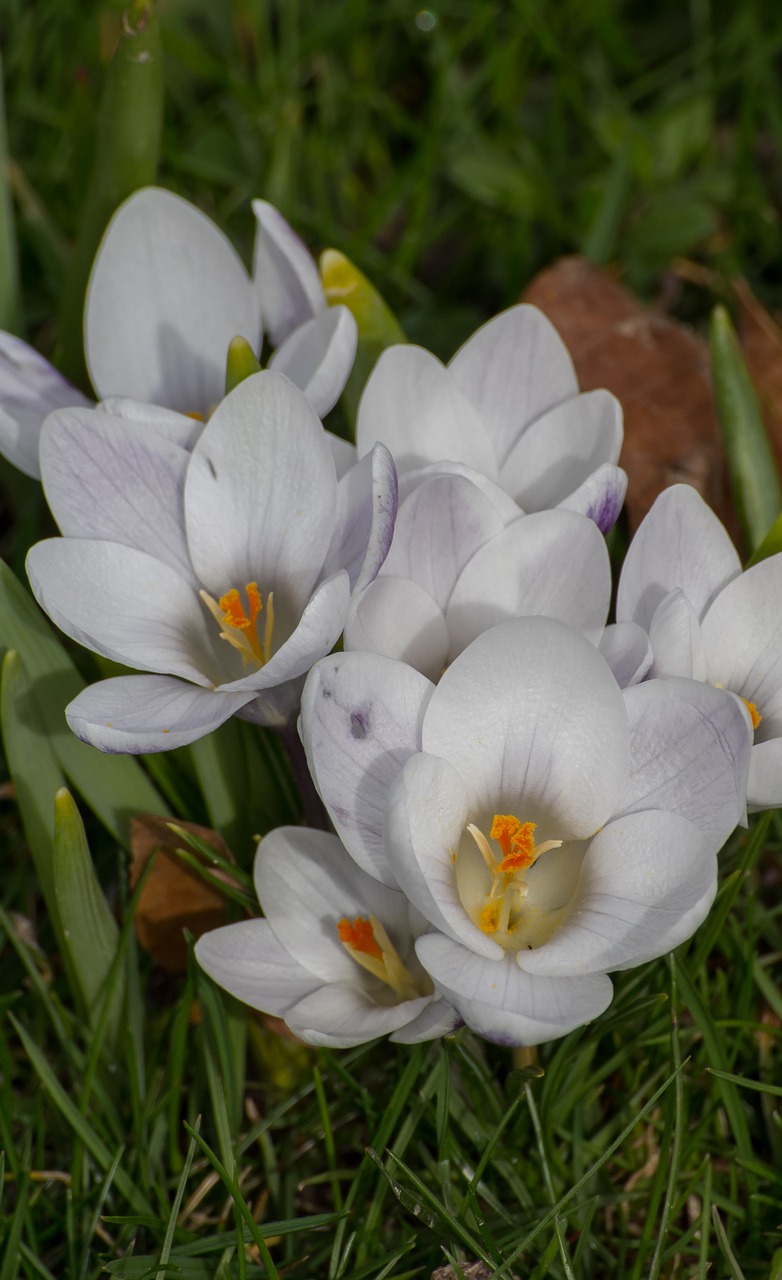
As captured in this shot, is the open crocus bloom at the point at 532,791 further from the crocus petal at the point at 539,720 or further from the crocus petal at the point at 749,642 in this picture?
the crocus petal at the point at 749,642

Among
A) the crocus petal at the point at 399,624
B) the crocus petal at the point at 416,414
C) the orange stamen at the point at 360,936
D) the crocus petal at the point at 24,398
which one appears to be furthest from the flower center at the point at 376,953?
the crocus petal at the point at 24,398

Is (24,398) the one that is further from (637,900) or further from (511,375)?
(637,900)

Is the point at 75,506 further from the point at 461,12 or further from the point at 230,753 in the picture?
the point at 461,12

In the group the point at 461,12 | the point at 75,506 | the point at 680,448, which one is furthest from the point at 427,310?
the point at 75,506

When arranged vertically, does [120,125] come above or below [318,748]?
above

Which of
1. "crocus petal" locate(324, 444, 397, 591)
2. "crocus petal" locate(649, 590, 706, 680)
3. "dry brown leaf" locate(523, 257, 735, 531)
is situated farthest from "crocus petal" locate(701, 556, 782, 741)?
"dry brown leaf" locate(523, 257, 735, 531)
